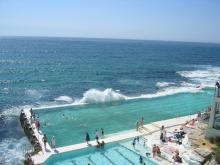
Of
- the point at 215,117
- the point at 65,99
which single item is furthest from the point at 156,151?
the point at 65,99

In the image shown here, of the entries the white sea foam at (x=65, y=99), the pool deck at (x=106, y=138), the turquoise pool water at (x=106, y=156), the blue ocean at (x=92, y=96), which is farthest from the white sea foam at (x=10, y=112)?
the turquoise pool water at (x=106, y=156)

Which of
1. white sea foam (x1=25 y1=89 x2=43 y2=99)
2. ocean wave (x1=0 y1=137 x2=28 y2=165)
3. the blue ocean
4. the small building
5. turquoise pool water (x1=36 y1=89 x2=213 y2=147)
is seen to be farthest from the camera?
white sea foam (x1=25 y1=89 x2=43 y2=99)

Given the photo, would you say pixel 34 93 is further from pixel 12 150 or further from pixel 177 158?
pixel 177 158

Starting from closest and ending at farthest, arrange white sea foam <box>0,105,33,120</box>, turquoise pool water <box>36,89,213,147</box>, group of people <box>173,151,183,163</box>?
group of people <box>173,151,183,163</box>
turquoise pool water <box>36,89,213,147</box>
white sea foam <box>0,105,33,120</box>

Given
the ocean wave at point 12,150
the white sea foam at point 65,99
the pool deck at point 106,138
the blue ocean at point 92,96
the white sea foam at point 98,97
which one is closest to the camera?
the pool deck at point 106,138

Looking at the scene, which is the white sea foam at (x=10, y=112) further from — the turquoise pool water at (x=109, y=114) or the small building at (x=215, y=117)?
the small building at (x=215, y=117)

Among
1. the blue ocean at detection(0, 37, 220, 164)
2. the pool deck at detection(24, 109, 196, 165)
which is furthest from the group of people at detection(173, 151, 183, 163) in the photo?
the blue ocean at detection(0, 37, 220, 164)

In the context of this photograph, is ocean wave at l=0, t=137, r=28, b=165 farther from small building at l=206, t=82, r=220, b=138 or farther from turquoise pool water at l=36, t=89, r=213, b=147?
small building at l=206, t=82, r=220, b=138
